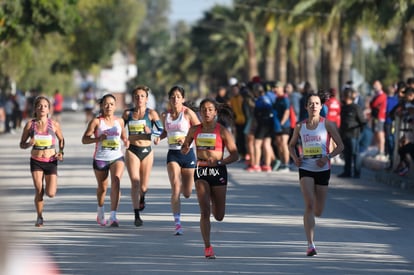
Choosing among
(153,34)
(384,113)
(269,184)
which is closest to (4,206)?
(269,184)

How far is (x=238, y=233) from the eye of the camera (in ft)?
43.5

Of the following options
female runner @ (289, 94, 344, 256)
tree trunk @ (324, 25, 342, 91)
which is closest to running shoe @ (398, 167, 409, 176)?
female runner @ (289, 94, 344, 256)

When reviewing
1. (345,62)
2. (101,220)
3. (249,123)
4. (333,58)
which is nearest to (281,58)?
(333,58)

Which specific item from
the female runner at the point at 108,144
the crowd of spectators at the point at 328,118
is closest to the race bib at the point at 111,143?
the female runner at the point at 108,144

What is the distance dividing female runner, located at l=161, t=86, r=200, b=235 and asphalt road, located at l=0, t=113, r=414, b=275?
0.44 metres

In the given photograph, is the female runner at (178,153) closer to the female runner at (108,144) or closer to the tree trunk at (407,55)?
the female runner at (108,144)

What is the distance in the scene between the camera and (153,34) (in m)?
191

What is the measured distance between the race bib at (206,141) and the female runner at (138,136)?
2.45 meters

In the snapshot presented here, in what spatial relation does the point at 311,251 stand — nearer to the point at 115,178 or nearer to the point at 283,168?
the point at 115,178

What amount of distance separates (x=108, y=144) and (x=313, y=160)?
3272mm

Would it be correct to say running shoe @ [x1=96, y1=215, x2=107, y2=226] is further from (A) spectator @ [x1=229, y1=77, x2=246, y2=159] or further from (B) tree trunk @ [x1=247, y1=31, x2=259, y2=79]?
(B) tree trunk @ [x1=247, y1=31, x2=259, y2=79]

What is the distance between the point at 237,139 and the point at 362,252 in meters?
15.8

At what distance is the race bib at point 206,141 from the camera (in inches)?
447

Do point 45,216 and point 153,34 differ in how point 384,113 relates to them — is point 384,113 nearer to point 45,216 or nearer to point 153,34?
point 45,216
